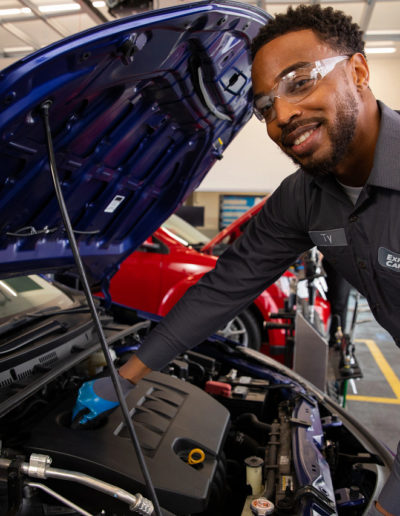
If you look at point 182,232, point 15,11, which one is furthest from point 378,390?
point 15,11

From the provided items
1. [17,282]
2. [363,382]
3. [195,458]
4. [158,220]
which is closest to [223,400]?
[195,458]

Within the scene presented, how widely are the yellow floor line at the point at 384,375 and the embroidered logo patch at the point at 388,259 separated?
2.91m

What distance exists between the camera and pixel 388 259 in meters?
1.22

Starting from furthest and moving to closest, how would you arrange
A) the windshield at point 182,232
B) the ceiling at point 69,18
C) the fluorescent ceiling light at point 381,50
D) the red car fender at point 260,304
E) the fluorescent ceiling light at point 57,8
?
1. the fluorescent ceiling light at point 381,50
2. the fluorescent ceiling light at point 57,8
3. the ceiling at point 69,18
4. the windshield at point 182,232
5. the red car fender at point 260,304

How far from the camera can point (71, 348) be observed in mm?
1699

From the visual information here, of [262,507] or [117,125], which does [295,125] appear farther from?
[262,507]

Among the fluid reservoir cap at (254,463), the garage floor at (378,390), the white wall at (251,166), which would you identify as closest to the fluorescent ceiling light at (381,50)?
the white wall at (251,166)

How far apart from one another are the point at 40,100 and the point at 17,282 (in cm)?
111

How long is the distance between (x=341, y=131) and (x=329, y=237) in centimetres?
35

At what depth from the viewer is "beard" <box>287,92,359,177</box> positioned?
1164 mm

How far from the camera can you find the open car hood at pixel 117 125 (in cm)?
108

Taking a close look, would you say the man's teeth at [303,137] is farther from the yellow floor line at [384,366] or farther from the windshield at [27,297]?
the yellow floor line at [384,366]

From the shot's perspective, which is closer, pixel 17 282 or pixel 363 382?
pixel 17 282

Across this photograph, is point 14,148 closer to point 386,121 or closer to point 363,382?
point 386,121
